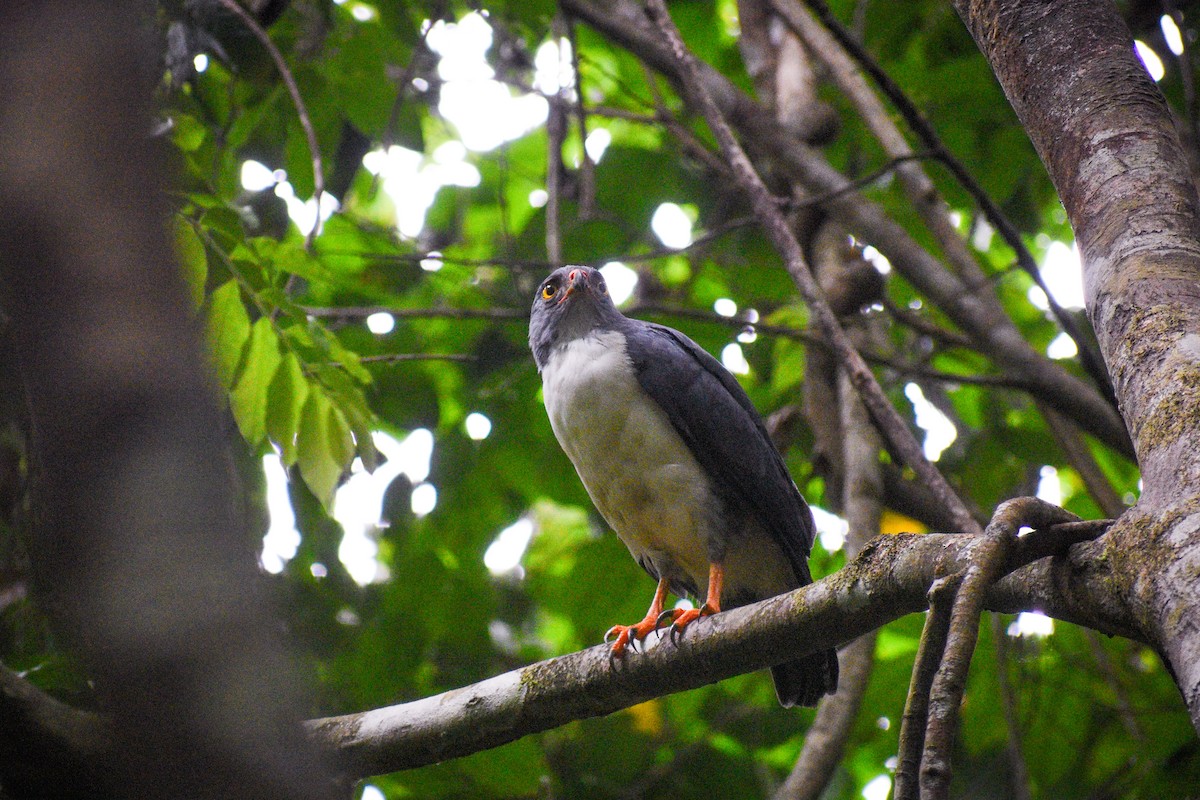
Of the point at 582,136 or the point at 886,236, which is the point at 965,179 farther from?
the point at 582,136

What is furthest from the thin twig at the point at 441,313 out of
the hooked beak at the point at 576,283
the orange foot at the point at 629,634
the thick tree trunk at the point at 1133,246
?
the thick tree trunk at the point at 1133,246

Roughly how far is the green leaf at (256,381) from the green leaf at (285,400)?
23 millimetres

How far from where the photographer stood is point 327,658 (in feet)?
18.1

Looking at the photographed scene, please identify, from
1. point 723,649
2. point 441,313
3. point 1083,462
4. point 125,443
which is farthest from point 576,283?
point 125,443

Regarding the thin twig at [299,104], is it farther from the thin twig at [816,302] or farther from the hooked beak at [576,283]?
the thin twig at [816,302]

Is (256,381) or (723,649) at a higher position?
(256,381)

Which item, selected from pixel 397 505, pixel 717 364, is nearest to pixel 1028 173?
pixel 717 364

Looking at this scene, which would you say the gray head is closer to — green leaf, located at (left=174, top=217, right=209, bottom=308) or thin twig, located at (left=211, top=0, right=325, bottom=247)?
thin twig, located at (left=211, top=0, right=325, bottom=247)

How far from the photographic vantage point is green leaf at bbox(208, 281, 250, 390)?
367 centimetres

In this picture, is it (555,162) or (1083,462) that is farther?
(555,162)

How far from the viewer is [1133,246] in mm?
2045

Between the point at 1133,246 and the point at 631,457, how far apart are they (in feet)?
7.08

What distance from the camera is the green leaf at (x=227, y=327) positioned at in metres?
3.67

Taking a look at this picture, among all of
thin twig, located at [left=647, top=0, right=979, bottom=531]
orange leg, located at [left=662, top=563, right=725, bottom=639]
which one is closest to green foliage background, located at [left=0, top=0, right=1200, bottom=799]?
thin twig, located at [left=647, top=0, right=979, bottom=531]
